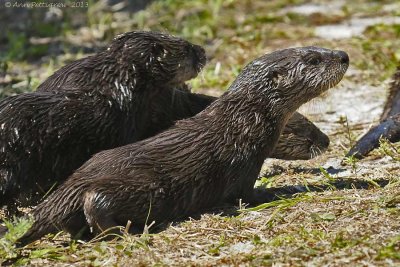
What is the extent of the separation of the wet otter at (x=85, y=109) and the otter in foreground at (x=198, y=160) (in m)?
0.32

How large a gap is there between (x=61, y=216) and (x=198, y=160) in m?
0.78

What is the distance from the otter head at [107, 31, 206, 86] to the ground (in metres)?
0.85

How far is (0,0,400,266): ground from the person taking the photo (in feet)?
14.8

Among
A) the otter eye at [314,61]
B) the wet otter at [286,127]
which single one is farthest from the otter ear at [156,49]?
the otter eye at [314,61]

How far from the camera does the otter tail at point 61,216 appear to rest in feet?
16.0

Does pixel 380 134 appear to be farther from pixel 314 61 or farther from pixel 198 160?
pixel 198 160

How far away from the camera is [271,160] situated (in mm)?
6723

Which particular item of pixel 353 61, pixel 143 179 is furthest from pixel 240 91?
pixel 353 61

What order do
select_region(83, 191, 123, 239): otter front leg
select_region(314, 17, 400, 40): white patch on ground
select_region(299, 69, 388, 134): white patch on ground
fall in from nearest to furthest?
1. select_region(83, 191, 123, 239): otter front leg
2. select_region(299, 69, 388, 134): white patch on ground
3. select_region(314, 17, 400, 40): white patch on ground

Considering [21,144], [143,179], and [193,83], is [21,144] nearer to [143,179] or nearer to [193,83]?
[143,179]

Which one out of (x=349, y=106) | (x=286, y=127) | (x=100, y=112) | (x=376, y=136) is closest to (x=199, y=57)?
(x=286, y=127)

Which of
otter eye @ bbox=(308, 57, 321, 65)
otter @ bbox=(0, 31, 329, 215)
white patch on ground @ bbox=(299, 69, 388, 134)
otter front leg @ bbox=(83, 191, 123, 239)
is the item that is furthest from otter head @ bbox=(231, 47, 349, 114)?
white patch on ground @ bbox=(299, 69, 388, 134)

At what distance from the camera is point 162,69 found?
6016 millimetres

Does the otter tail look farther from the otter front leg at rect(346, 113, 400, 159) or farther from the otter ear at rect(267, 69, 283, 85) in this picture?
the otter front leg at rect(346, 113, 400, 159)
